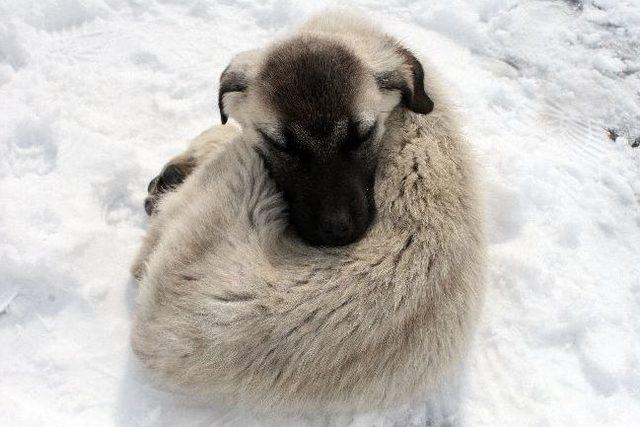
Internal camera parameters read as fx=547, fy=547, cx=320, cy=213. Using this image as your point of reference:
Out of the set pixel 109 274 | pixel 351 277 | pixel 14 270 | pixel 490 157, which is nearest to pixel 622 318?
pixel 490 157

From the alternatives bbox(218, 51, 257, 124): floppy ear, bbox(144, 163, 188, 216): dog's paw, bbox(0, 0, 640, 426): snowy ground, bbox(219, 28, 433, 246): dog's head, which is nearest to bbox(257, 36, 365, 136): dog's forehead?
bbox(219, 28, 433, 246): dog's head

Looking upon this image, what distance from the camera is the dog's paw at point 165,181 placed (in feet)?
13.6

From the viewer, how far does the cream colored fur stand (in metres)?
2.75

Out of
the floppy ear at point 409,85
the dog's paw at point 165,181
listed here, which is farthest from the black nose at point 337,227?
the dog's paw at point 165,181

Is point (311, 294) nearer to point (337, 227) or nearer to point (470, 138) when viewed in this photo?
point (337, 227)

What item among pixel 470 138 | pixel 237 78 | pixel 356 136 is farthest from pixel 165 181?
pixel 470 138

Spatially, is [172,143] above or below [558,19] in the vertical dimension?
below

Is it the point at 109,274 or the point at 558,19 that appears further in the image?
the point at 558,19

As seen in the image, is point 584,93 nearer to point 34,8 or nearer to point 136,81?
point 136,81

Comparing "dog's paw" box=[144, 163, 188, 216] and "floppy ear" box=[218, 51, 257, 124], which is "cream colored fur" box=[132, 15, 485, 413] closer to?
"floppy ear" box=[218, 51, 257, 124]

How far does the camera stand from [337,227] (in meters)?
3.04

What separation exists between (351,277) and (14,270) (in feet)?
7.78

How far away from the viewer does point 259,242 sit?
119 inches

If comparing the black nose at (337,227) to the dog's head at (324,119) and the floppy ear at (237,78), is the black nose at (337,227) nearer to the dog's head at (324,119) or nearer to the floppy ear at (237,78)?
the dog's head at (324,119)
